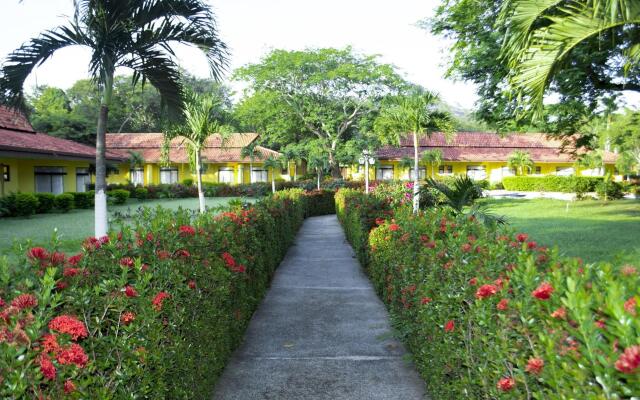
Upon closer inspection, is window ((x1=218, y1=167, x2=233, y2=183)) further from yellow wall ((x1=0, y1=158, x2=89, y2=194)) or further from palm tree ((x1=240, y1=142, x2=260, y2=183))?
yellow wall ((x1=0, y1=158, x2=89, y2=194))

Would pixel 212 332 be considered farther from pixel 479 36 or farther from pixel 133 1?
pixel 479 36

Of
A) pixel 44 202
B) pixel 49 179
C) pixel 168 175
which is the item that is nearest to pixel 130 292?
pixel 44 202

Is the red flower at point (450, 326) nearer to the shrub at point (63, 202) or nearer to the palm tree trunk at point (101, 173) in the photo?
the palm tree trunk at point (101, 173)

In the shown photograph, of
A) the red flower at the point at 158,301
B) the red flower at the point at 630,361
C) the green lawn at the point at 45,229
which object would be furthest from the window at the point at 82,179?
the red flower at the point at 630,361

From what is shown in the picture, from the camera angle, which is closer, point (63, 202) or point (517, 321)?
point (517, 321)

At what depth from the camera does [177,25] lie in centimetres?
691

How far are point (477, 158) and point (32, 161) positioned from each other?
36906 mm

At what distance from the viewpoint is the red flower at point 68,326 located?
76.2 inches

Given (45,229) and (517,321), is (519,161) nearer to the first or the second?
(45,229)

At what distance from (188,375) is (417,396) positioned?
1984mm

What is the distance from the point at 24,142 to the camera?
2028 cm

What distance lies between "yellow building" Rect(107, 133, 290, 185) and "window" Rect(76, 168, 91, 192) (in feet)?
42.3

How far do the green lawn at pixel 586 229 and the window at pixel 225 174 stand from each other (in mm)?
26922

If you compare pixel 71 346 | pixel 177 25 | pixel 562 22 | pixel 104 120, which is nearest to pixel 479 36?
pixel 562 22
